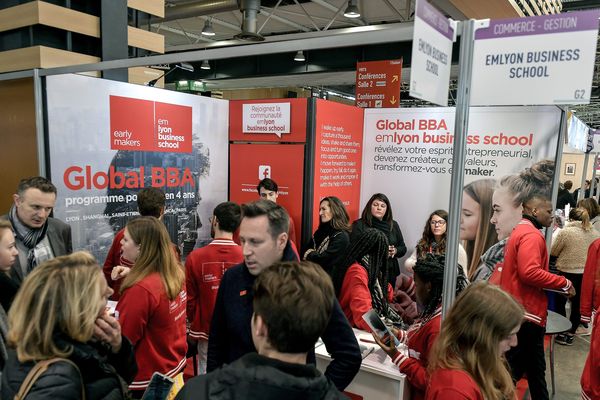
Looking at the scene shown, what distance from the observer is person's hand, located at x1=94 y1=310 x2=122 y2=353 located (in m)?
1.44

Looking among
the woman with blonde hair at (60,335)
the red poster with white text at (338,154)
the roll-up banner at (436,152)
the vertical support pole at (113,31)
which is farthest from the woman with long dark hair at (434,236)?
the woman with blonde hair at (60,335)

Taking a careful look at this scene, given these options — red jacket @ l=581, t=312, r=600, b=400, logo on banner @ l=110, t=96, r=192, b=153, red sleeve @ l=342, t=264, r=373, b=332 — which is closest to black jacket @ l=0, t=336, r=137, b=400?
red sleeve @ l=342, t=264, r=373, b=332

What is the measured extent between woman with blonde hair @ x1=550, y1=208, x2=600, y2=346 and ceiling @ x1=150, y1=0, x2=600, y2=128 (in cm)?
338

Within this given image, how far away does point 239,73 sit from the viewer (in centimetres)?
1116

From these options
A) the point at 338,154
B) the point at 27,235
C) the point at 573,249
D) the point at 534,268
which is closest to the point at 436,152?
the point at 338,154

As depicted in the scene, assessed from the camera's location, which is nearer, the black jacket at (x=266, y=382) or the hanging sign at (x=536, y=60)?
the black jacket at (x=266, y=382)

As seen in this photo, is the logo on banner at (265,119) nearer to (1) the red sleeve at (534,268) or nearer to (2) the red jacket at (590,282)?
(1) the red sleeve at (534,268)

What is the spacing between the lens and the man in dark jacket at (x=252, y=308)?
5.59 feet

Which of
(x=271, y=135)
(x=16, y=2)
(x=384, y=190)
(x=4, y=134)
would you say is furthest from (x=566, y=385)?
(x=16, y=2)

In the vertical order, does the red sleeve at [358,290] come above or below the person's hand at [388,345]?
above

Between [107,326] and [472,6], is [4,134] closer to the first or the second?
[107,326]

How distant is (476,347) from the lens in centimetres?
143

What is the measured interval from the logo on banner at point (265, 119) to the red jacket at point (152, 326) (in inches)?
105

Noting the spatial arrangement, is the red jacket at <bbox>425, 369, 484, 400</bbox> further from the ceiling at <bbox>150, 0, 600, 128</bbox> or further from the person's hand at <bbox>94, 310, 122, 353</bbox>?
the ceiling at <bbox>150, 0, 600, 128</bbox>
